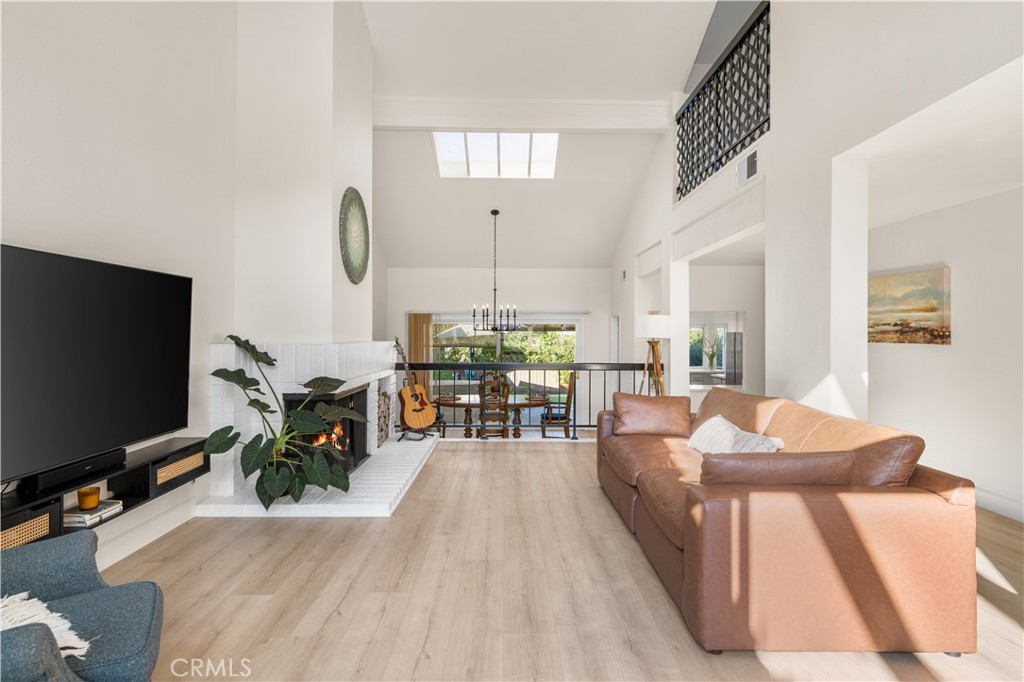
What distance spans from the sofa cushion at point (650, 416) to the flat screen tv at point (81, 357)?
9.58ft

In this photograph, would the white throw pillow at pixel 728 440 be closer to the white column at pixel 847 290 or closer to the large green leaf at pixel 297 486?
the white column at pixel 847 290

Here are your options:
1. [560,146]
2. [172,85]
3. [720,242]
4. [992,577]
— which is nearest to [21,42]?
[172,85]

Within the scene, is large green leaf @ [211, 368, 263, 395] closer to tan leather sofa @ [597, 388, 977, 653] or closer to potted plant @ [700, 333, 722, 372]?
tan leather sofa @ [597, 388, 977, 653]

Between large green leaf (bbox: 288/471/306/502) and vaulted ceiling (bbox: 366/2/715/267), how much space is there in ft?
13.5

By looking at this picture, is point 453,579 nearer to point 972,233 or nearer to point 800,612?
point 800,612

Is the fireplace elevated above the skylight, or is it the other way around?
the skylight

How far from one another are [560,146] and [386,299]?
13.4 feet

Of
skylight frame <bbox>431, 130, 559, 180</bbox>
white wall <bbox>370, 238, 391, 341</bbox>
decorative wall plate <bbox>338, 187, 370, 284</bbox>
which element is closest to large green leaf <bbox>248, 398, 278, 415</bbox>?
decorative wall plate <bbox>338, 187, 370, 284</bbox>

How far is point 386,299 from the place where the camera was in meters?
9.20

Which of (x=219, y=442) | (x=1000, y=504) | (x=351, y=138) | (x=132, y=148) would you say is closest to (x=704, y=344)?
(x=1000, y=504)

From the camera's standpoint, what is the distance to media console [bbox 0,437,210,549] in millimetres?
1945

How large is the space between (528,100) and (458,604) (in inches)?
208

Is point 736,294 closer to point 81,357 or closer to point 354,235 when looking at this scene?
point 354,235

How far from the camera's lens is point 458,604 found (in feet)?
7.74
